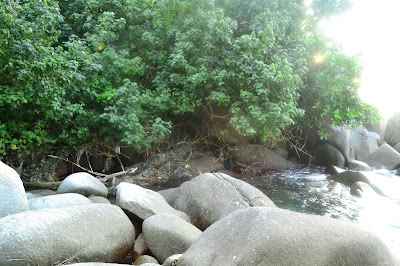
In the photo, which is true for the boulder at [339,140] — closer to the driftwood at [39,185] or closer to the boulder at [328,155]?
the boulder at [328,155]

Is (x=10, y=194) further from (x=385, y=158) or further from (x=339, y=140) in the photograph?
(x=385, y=158)

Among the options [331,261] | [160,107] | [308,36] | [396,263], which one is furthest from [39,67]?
[308,36]

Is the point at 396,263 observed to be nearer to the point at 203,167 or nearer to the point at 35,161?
the point at 203,167

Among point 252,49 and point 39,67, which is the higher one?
point 252,49

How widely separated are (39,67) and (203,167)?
568 centimetres

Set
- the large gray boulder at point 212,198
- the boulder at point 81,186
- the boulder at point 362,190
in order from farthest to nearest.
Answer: the boulder at point 362,190 → the boulder at point 81,186 → the large gray boulder at point 212,198

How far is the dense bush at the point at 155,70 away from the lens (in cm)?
734

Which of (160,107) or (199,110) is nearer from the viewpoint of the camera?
(160,107)

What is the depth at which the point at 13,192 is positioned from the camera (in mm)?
4094

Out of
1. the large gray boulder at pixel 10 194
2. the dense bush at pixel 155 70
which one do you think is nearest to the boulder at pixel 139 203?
the large gray boulder at pixel 10 194

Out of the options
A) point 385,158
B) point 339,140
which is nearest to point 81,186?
point 339,140

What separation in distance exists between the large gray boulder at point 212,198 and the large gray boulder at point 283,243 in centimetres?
206

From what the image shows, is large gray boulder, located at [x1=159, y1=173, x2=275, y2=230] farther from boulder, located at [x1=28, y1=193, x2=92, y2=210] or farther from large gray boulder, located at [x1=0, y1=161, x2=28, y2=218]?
large gray boulder, located at [x1=0, y1=161, x2=28, y2=218]

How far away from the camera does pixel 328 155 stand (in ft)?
44.8
